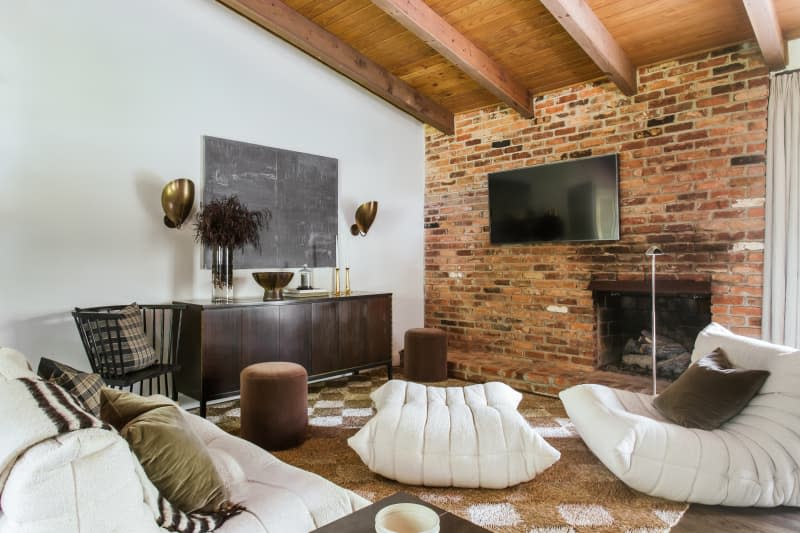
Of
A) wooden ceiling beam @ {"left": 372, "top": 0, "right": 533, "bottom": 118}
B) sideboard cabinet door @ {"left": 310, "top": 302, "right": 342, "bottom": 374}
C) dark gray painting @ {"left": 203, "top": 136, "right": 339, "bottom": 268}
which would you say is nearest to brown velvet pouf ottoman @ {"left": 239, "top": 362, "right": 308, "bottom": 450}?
sideboard cabinet door @ {"left": 310, "top": 302, "right": 342, "bottom": 374}

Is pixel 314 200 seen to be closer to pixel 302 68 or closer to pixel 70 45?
pixel 302 68

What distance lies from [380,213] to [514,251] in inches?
54.5

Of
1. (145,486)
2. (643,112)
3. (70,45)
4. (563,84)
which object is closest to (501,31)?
(563,84)

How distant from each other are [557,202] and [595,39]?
1.39 m

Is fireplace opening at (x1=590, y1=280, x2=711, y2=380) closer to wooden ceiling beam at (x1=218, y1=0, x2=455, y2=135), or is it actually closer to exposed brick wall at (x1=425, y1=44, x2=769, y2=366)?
exposed brick wall at (x1=425, y1=44, x2=769, y2=366)

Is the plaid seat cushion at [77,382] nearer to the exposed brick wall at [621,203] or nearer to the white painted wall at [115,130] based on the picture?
the white painted wall at [115,130]

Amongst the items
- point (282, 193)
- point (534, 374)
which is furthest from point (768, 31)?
point (282, 193)

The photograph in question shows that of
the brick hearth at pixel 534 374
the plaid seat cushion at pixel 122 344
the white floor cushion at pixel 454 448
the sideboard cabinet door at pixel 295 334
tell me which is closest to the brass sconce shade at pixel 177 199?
the plaid seat cushion at pixel 122 344

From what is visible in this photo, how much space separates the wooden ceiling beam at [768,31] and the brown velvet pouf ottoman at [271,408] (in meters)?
3.39

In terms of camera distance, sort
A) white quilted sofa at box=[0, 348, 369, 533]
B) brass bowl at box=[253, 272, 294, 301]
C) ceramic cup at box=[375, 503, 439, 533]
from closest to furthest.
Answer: white quilted sofa at box=[0, 348, 369, 533]
ceramic cup at box=[375, 503, 439, 533]
brass bowl at box=[253, 272, 294, 301]

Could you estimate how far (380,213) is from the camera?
5051 millimetres

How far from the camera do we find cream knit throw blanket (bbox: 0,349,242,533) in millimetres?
928

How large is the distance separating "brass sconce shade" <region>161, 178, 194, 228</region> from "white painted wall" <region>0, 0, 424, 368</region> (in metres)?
0.16

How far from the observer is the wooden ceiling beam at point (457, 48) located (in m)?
3.43
